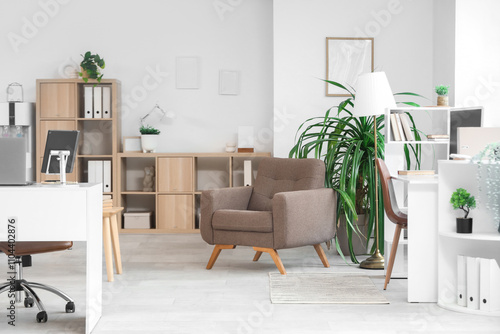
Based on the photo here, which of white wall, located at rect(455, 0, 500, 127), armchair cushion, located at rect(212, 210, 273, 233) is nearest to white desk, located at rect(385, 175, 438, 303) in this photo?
armchair cushion, located at rect(212, 210, 273, 233)

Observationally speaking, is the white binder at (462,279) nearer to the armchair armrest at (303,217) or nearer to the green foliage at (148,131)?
the armchair armrest at (303,217)

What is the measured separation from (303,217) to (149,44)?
3.45 meters

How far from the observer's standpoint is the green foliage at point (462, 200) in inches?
149

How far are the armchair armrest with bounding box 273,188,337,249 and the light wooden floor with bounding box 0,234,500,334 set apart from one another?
31 cm

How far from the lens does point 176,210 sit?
278 inches

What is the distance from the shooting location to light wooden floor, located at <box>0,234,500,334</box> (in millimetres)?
3467

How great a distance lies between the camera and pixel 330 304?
3977 millimetres

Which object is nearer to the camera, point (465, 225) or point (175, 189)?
point (465, 225)

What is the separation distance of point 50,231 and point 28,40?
4.77 m

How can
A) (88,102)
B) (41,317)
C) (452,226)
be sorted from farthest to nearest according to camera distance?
1. (88,102)
2. (452,226)
3. (41,317)

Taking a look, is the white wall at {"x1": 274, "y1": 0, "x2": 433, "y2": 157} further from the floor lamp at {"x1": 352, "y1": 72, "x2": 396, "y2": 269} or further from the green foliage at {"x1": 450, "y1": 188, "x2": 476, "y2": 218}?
the green foliage at {"x1": 450, "y1": 188, "x2": 476, "y2": 218}

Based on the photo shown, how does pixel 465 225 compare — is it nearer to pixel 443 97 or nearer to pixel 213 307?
pixel 443 97

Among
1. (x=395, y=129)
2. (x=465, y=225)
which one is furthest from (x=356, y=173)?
(x=465, y=225)

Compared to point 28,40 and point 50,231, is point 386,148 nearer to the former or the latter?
point 50,231
